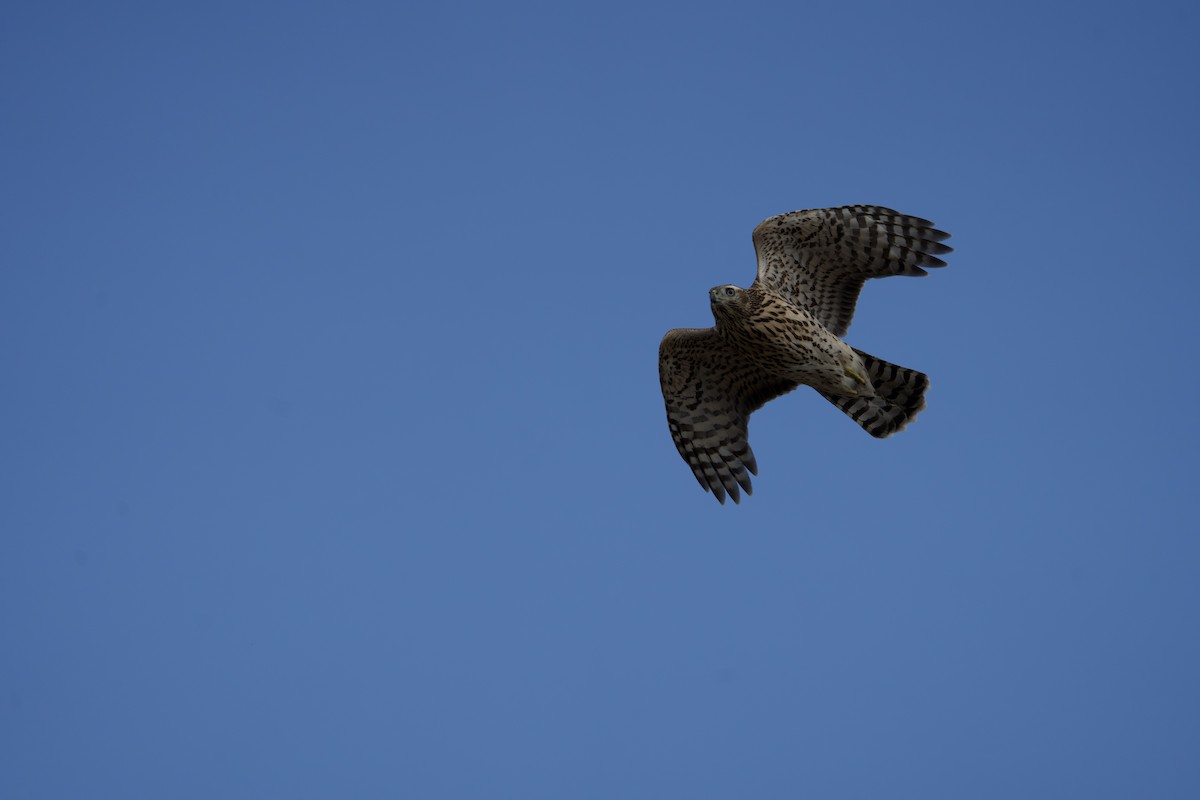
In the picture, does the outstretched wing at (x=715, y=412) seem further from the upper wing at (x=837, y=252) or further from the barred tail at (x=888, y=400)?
the upper wing at (x=837, y=252)

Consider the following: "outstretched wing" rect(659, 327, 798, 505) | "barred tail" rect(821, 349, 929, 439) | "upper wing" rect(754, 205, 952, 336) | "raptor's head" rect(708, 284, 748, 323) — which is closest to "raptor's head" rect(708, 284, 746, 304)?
"raptor's head" rect(708, 284, 748, 323)

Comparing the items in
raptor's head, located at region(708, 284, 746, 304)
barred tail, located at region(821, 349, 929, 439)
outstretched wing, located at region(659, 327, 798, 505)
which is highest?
raptor's head, located at region(708, 284, 746, 304)

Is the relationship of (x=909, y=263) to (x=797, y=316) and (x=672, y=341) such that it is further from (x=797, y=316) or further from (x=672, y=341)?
(x=672, y=341)

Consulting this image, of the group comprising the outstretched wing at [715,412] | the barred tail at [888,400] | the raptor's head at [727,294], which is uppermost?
the raptor's head at [727,294]

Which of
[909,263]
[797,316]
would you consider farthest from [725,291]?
[909,263]

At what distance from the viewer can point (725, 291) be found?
1552 centimetres

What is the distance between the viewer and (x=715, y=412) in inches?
664

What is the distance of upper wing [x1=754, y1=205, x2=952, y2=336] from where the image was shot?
15930mm

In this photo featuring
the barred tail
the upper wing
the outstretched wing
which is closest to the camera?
the upper wing

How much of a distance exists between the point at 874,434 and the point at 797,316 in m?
1.60

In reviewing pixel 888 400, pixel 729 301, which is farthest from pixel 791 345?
pixel 888 400

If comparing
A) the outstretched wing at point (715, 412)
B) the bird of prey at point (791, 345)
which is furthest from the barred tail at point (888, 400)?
the outstretched wing at point (715, 412)

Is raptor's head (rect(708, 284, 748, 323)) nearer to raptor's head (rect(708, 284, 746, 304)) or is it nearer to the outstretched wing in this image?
raptor's head (rect(708, 284, 746, 304))

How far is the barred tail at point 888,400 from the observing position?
53.3ft
